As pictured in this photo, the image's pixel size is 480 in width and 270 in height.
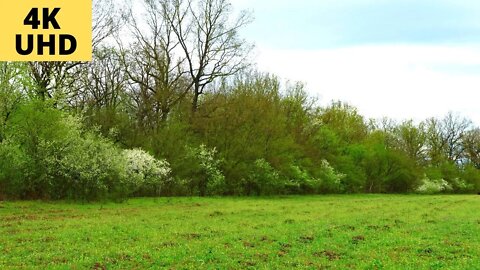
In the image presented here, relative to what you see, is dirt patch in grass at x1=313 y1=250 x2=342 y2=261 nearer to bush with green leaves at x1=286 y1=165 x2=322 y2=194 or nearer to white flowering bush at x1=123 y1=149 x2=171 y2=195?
white flowering bush at x1=123 y1=149 x2=171 y2=195

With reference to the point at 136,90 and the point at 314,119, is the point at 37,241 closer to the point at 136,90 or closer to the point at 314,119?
the point at 136,90

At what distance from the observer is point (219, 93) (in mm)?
62469

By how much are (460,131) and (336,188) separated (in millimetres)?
51561

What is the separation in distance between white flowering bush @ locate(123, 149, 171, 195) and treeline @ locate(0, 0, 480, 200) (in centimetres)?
13

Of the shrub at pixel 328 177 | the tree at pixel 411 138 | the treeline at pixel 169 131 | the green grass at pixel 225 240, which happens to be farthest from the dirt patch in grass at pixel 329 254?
the tree at pixel 411 138

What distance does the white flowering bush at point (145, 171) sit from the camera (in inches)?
1727

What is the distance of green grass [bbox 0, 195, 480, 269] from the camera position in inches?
633

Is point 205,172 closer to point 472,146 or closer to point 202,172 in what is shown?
point 202,172

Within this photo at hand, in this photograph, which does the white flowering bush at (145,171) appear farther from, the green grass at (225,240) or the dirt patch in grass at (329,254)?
the dirt patch in grass at (329,254)

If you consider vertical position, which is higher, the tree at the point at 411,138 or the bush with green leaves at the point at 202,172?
the tree at the point at 411,138

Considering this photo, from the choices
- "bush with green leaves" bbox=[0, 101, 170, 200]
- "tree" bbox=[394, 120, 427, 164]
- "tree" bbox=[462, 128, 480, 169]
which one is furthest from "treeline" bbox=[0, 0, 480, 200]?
"tree" bbox=[462, 128, 480, 169]

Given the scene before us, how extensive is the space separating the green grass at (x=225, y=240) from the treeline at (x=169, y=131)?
5685mm

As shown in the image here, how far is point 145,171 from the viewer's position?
47031mm

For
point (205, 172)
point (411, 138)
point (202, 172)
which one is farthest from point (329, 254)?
point (411, 138)
